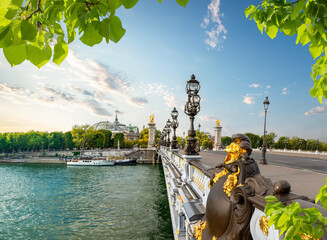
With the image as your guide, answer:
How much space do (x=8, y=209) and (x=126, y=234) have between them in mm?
12412

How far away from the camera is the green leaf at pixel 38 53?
4.76ft

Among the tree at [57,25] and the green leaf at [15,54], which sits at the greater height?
the tree at [57,25]

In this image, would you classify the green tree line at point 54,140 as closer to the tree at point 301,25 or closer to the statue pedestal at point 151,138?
the statue pedestal at point 151,138

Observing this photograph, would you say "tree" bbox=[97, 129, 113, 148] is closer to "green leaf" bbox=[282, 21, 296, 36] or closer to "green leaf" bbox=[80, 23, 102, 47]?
"green leaf" bbox=[80, 23, 102, 47]

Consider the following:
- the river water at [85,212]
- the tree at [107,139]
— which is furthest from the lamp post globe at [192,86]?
the tree at [107,139]

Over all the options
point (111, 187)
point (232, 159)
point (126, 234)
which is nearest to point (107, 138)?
point (111, 187)

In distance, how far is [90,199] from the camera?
64.0 ft

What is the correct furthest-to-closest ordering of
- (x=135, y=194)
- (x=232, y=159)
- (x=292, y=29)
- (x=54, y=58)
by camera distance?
(x=135, y=194), (x=232, y=159), (x=292, y=29), (x=54, y=58)

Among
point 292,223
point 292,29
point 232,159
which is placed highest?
point 292,29

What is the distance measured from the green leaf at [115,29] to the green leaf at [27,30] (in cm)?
50

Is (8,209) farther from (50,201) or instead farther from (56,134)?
(56,134)

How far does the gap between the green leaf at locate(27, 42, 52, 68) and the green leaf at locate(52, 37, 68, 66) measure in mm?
86

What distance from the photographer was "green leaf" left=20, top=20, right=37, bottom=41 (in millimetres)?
1251

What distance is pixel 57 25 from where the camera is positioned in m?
1.54
